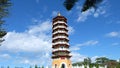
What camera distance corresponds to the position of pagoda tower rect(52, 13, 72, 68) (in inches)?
2854

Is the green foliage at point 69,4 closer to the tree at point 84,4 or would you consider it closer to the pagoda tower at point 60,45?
the tree at point 84,4

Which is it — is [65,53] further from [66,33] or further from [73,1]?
[73,1]

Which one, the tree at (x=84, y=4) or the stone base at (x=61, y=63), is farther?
the stone base at (x=61, y=63)

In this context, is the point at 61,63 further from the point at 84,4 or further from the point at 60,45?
the point at 84,4

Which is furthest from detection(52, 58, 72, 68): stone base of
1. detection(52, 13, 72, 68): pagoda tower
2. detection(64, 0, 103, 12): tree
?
detection(64, 0, 103, 12): tree

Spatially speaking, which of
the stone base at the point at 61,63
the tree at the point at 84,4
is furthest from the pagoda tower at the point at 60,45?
the tree at the point at 84,4

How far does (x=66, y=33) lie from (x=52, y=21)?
6.27 meters

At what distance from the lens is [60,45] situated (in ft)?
240

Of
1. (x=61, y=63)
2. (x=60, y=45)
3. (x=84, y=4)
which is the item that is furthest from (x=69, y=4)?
(x=60, y=45)

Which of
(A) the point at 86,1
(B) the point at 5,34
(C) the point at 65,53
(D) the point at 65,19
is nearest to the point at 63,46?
(C) the point at 65,53

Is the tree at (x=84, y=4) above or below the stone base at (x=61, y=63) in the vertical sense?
below

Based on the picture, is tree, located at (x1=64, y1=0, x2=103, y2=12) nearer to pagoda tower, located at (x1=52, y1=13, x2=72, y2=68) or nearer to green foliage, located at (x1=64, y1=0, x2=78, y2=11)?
green foliage, located at (x1=64, y1=0, x2=78, y2=11)

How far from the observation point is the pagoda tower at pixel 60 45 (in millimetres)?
72500

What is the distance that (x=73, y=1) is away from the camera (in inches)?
174
